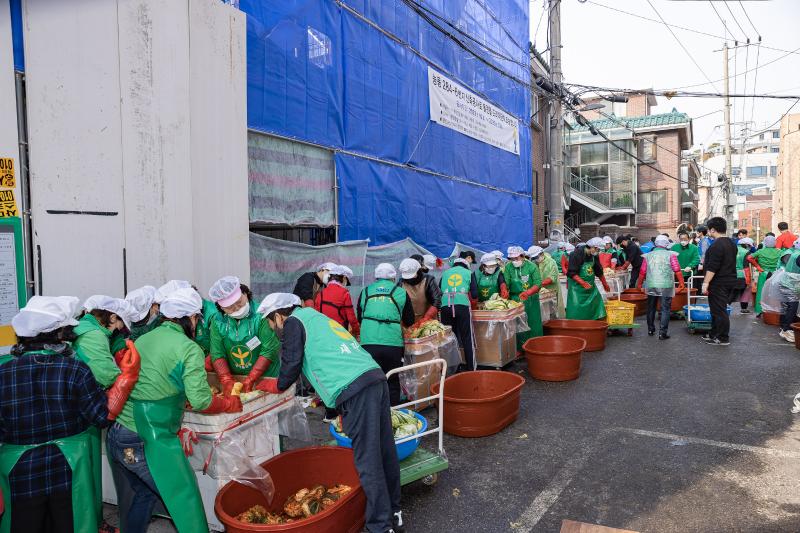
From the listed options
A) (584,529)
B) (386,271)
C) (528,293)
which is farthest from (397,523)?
(528,293)

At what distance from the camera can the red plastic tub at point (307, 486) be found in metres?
3.20

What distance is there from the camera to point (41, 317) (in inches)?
120

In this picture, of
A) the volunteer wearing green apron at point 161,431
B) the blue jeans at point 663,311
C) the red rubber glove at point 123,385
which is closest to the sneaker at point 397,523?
the volunteer wearing green apron at point 161,431

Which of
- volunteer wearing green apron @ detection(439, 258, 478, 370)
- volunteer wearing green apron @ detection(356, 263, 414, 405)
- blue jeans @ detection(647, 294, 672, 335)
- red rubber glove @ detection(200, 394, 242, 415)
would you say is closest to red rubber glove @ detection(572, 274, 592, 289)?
blue jeans @ detection(647, 294, 672, 335)

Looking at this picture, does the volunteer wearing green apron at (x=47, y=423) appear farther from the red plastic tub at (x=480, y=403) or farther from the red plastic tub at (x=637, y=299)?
the red plastic tub at (x=637, y=299)

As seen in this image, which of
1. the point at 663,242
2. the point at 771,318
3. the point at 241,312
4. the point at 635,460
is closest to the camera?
the point at 241,312

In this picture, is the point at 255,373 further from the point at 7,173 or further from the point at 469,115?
the point at 469,115

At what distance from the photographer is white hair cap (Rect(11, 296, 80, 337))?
3025 millimetres

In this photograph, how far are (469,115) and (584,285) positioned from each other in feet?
19.1

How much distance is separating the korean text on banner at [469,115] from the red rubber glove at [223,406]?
9098mm

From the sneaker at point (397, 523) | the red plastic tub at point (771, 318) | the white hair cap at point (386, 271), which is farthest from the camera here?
the red plastic tub at point (771, 318)

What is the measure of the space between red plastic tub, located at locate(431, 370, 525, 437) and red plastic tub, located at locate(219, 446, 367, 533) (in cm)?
171

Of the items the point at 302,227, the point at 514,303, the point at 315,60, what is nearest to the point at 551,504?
the point at 514,303

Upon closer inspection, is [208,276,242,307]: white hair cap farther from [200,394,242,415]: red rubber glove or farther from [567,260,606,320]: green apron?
[567,260,606,320]: green apron
